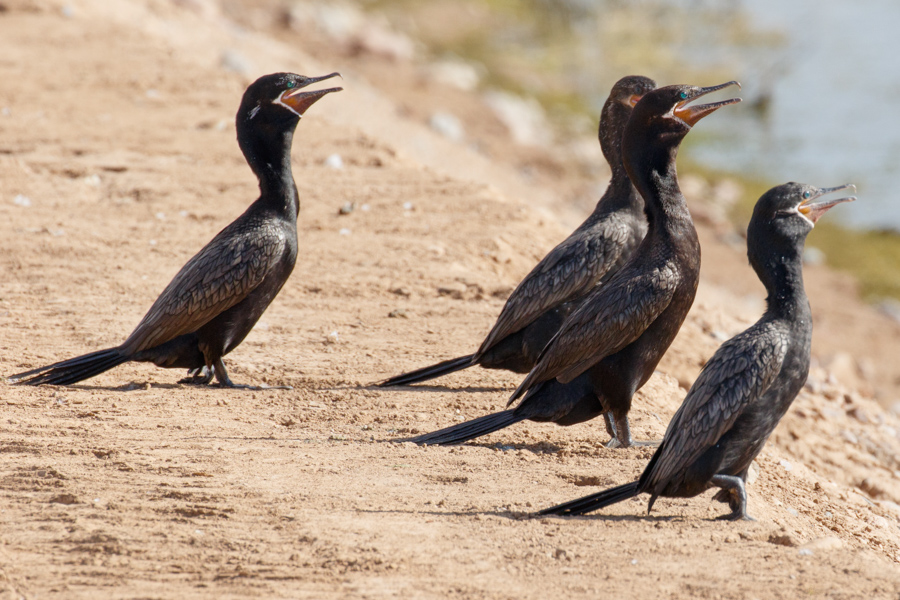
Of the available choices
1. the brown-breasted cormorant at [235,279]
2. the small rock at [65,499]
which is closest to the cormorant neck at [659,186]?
the brown-breasted cormorant at [235,279]

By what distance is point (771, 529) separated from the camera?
439 cm

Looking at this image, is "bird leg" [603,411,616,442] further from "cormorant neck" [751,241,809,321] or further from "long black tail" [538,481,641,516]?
"cormorant neck" [751,241,809,321]

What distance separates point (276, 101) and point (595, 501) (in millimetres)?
3208

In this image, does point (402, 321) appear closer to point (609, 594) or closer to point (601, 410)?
point (601, 410)

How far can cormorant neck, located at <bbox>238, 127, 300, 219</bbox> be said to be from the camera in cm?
624

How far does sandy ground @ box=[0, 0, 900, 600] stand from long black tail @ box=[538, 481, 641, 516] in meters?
0.10

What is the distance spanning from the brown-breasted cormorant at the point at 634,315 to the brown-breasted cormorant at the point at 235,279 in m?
1.41

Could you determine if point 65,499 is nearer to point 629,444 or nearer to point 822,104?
point 629,444

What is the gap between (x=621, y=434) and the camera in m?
5.41

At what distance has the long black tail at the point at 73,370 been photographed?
5.86 meters

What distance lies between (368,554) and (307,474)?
0.88 m

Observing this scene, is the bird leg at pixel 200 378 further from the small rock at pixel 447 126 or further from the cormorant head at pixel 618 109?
the small rock at pixel 447 126

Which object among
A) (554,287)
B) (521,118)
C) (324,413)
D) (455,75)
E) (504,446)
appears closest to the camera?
(504,446)

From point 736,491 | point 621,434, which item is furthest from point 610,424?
point 736,491
